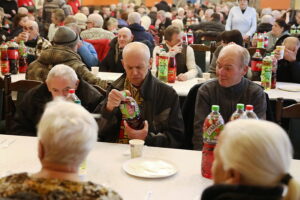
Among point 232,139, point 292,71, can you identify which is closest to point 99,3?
point 292,71

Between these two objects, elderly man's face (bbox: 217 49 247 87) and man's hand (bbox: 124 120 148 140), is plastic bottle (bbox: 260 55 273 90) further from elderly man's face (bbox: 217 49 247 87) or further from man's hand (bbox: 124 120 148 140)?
man's hand (bbox: 124 120 148 140)

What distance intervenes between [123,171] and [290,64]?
310cm

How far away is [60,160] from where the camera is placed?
60.0 inches

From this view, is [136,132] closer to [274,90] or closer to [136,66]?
[136,66]

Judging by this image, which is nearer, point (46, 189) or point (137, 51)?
point (46, 189)

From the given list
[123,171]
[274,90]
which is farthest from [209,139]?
[274,90]

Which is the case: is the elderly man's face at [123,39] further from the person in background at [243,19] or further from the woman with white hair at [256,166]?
the woman with white hair at [256,166]

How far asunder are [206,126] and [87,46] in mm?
3617

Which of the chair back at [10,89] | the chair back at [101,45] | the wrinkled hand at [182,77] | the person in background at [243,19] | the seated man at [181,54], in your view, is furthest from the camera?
the person in background at [243,19]

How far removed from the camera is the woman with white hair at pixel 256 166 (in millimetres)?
→ 1259

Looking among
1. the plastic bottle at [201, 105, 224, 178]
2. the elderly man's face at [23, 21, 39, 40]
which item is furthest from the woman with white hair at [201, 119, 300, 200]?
the elderly man's face at [23, 21, 39, 40]

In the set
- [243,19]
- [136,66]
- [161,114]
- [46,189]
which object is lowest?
[161,114]

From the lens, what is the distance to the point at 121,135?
301cm

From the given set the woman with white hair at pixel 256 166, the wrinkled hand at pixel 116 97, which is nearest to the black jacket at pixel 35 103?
the wrinkled hand at pixel 116 97
